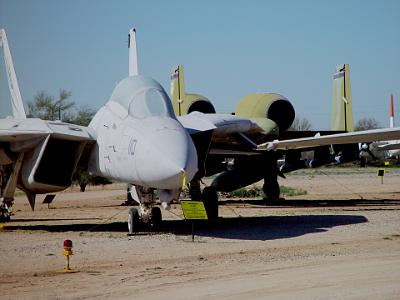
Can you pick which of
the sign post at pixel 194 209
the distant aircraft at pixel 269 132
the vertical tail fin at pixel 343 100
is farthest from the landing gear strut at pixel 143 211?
the vertical tail fin at pixel 343 100

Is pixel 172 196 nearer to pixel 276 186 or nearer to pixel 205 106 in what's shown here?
pixel 205 106

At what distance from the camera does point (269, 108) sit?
2512 centimetres

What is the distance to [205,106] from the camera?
25.5 m

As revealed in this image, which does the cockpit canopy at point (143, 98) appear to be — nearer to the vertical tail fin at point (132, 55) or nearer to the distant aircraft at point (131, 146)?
the distant aircraft at point (131, 146)

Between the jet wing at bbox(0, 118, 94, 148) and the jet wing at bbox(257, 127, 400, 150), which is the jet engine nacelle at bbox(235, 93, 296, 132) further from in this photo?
the jet wing at bbox(0, 118, 94, 148)

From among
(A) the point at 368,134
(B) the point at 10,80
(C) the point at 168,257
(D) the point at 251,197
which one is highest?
(B) the point at 10,80

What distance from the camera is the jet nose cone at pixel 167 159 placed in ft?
43.0

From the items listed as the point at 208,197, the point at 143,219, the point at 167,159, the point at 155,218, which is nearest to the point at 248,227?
the point at 208,197

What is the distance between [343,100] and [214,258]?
678 inches

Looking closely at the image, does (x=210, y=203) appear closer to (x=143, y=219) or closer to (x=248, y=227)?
(x=248, y=227)

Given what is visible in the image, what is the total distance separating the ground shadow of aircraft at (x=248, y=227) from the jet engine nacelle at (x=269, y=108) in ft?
20.3

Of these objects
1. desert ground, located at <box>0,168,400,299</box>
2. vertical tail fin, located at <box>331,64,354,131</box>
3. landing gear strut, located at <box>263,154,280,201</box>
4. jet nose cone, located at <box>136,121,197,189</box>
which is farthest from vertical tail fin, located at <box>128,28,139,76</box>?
vertical tail fin, located at <box>331,64,354,131</box>

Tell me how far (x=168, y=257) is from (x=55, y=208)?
49.2ft

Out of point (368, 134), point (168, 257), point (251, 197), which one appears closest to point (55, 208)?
point (251, 197)
